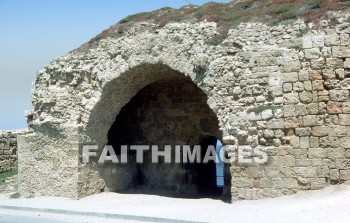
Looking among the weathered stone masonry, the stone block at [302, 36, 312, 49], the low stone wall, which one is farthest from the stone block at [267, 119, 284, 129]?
the low stone wall

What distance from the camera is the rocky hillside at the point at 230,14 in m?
9.41

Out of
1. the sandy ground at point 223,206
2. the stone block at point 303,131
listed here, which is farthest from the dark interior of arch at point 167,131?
the stone block at point 303,131

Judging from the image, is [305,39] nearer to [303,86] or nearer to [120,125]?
[303,86]

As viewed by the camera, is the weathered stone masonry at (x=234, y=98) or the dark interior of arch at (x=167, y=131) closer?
the weathered stone masonry at (x=234, y=98)

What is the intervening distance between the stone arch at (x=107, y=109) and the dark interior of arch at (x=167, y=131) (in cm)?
116

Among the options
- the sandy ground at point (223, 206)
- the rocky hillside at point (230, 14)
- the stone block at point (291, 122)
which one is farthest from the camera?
the rocky hillside at point (230, 14)

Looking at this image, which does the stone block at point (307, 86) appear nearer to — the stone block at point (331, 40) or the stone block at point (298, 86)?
the stone block at point (298, 86)

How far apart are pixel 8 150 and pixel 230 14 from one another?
9091 millimetres

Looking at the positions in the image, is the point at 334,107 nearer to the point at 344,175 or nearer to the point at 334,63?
the point at 334,63

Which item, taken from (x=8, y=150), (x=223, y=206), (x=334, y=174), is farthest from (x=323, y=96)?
(x=8, y=150)

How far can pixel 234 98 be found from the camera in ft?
31.1

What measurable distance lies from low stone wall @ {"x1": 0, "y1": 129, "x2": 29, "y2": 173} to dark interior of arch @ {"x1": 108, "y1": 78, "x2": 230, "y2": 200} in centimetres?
427

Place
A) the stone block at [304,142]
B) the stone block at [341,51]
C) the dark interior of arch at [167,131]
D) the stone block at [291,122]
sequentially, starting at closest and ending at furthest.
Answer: the stone block at [341,51], the stone block at [304,142], the stone block at [291,122], the dark interior of arch at [167,131]

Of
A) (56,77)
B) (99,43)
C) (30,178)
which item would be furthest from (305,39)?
(30,178)
